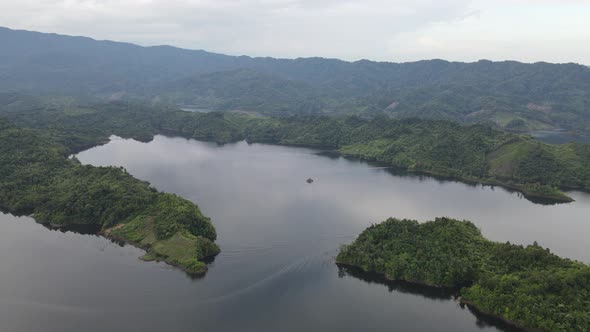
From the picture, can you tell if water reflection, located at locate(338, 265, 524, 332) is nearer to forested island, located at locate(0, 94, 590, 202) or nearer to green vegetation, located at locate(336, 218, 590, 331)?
green vegetation, located at locate(336, 218, 590, 331)

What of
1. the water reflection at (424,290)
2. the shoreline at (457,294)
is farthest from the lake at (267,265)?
the shoreline at (457,294)

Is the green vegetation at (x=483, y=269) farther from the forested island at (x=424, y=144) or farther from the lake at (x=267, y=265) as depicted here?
the forested island at (x=424, y=144)

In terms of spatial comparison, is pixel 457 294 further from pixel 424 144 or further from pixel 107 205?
pixel 424 144

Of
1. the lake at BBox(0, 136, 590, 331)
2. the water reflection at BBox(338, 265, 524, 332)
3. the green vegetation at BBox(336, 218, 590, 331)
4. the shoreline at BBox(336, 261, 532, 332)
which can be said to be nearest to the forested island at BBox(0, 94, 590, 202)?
the lake at BBox(0, 136, 590, 331)

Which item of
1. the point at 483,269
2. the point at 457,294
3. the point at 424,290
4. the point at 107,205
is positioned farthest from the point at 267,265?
the point at 107,205

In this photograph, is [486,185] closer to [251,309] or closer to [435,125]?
[435,125]


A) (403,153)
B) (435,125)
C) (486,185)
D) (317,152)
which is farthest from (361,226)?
(435,125)
